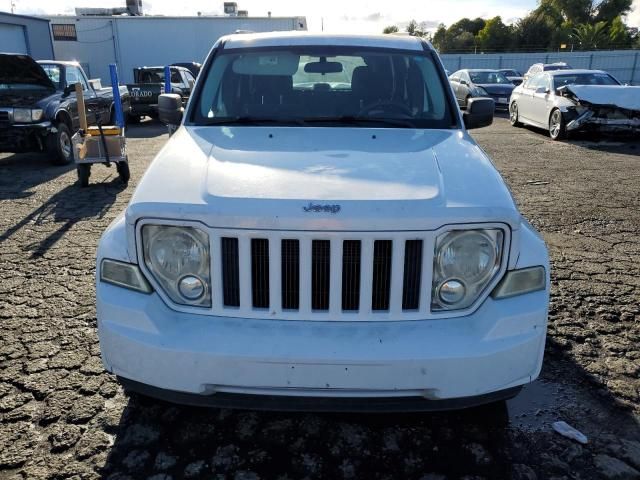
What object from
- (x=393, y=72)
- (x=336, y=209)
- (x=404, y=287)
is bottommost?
(x=404, y=287)

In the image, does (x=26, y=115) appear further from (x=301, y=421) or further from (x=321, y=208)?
(x=321, y=208)

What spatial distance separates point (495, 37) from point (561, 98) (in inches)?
2339

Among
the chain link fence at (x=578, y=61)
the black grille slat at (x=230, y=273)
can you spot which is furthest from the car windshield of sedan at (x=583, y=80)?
the chain link fence at (x=578, y=61)

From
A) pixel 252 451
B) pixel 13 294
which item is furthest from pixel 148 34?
pixel 252 451

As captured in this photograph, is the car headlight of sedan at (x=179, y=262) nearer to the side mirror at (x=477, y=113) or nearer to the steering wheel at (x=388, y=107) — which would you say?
the steering wheel at (x=388, y=107)

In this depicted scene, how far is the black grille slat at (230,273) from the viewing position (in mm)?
2156

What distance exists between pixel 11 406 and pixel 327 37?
118 inches

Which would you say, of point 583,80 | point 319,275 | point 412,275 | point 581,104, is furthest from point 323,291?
point 583,80

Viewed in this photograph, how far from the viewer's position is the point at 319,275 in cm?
215

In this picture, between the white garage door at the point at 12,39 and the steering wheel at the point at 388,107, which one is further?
the white garage door at the point at 12,39

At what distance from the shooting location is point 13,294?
4.09m

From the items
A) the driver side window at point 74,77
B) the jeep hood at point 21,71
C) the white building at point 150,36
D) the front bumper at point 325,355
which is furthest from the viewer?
the white building at point 150,36

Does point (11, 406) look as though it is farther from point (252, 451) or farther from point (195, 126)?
point (195, 126)

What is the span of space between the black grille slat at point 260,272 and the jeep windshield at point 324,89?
4.51 feet
